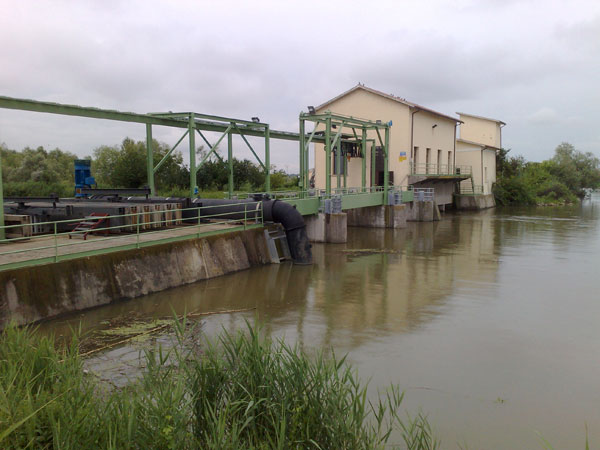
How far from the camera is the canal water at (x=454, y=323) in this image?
6.15 meters

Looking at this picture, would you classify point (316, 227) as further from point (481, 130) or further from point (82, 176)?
point (481, 130)

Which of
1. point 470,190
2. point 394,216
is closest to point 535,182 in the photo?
point 470,190

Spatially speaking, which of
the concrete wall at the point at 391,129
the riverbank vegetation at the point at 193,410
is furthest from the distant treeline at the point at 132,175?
the riverbank vegetation at the point at 193,410

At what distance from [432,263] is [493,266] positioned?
1857 millimetres

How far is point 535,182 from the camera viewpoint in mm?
51719

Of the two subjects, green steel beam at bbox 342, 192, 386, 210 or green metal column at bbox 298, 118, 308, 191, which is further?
green steel beam at bbox 342, 192, 386, 210

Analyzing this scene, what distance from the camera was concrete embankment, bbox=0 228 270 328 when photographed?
345 inches

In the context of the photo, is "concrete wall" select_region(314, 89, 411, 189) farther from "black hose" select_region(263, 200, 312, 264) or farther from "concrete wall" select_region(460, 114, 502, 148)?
"concrete wall" select_region(460, 114, 502, 148)

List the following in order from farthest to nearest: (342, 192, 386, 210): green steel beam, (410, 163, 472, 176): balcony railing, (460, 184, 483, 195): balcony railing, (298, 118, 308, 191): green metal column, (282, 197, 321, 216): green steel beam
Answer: (460, 184, 483, 195): balcony railing → (410, 163, 472, 176): balcony railing → (342, 192, 386, 210): green steel beam → (298, 118, 308, 191): green metal column → (282, 197, 321, 216): green steel beam

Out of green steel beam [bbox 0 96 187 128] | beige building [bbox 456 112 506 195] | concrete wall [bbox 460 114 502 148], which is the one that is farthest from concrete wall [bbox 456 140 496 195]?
green steel beam [bbox 0 96 187 128]

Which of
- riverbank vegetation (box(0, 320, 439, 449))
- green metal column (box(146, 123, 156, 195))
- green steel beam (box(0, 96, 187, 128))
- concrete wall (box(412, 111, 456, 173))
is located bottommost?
riverbank vegetation (box(0, 320, 439, 449))

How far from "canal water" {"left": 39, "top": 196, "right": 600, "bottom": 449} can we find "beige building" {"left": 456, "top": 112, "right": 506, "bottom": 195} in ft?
75.4

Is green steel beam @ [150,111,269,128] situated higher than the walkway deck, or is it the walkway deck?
green steel beam @ [150,111,269,128]

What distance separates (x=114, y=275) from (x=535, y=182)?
163ft
